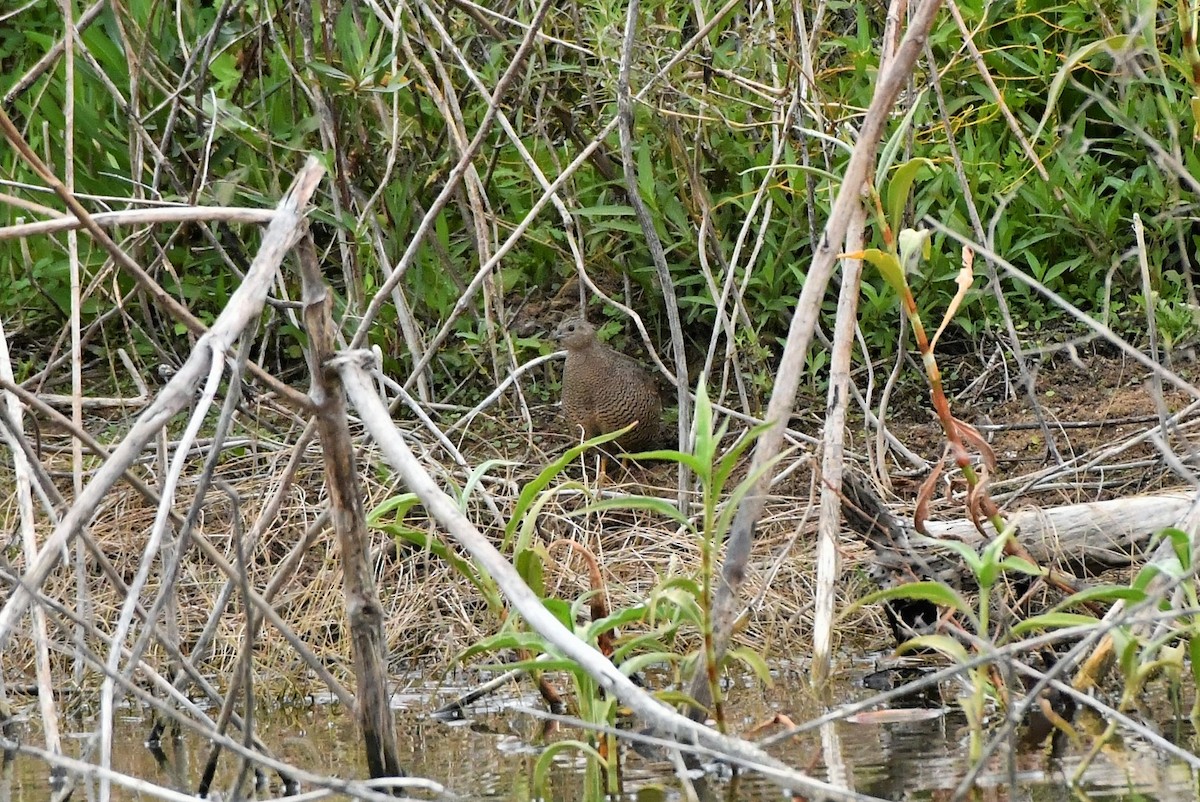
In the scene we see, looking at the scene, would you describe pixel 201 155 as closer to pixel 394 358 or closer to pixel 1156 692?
pixel 394 358

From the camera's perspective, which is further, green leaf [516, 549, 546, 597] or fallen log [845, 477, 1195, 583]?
fallen log [845, 477, 1195, 583]

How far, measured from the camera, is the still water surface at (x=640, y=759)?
8.52ft

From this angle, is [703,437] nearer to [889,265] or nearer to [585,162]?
[889,265]

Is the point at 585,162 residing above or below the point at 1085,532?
above

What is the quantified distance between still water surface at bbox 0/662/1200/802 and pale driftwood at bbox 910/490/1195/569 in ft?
2.06

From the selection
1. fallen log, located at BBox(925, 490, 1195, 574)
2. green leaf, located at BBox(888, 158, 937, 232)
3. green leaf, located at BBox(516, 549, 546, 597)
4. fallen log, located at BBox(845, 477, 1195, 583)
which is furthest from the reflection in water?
green leaf, located at BBox(888, 158, 937, 232)

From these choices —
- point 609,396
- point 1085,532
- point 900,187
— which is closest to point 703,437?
point 900,187

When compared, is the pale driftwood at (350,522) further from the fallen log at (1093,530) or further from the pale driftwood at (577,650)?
the fallen log at (1093,530)

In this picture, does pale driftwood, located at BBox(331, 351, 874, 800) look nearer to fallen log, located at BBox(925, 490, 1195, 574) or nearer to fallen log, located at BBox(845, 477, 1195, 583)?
fallen log, located at BBox(845, 477, 1195, 583)

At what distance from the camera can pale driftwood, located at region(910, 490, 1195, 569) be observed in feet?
12.6

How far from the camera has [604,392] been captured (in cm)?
545

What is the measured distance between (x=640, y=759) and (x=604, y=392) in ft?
8.43

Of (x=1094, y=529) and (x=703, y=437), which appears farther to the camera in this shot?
(x=1094, y=529)

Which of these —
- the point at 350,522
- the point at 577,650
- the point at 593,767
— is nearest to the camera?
the point at 577,650
